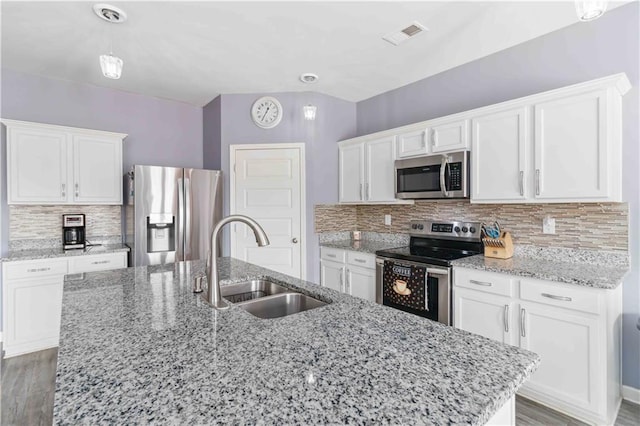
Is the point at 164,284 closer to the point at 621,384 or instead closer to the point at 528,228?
the point at 528,228

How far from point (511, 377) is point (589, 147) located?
2.01 m

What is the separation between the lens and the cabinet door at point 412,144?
3.09m

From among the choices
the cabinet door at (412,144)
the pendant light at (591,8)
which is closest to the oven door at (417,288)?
the cabinet door at (412,144)

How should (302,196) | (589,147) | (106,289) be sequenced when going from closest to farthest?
(106,289), (589,147), (302,196)

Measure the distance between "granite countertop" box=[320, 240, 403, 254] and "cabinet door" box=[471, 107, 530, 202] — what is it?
3.82ft

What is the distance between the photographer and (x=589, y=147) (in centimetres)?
212

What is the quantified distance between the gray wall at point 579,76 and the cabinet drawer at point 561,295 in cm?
60

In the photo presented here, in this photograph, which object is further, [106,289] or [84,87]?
[84,87]

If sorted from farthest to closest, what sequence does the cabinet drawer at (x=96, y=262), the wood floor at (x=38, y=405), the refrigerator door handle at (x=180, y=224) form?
the refrigerator door handle at (x=180, y=224) < the cabinet drawer at (x=96, y=262) < the wood floor at (x=38, y=405)

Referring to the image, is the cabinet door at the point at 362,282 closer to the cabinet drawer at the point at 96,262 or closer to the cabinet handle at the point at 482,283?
the cabinet handle at the point at 482,283

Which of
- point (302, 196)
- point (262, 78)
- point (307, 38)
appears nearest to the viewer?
point (307, 38)

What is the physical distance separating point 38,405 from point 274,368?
2.40 m

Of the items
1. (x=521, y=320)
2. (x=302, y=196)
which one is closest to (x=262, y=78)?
(x=302, y=196)

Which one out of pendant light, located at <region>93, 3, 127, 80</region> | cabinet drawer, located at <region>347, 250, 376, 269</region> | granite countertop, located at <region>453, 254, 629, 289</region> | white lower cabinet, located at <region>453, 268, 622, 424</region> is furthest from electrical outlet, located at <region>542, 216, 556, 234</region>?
pendant light, located at <region>93, 3, 127, 80</region>
